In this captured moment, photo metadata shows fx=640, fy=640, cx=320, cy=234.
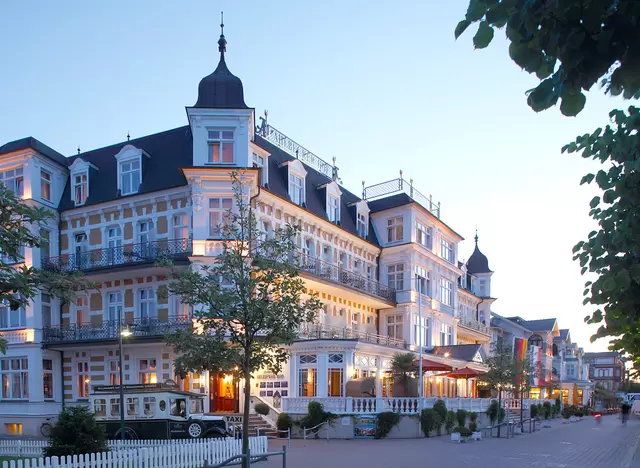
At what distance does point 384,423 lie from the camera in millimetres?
28453

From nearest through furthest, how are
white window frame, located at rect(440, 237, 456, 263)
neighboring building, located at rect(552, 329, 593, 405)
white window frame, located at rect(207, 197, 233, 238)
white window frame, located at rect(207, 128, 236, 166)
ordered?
white window frame, located at rect(207, 197, 233, 238), white window frame, located at rect(207, 128, 236, 166), white window frame, located at rect(440, 237, 456, 263), neighboring building, located at rect(552, 329, 593, 405)

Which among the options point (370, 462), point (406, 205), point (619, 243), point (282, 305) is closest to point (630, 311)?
point (619, 243)

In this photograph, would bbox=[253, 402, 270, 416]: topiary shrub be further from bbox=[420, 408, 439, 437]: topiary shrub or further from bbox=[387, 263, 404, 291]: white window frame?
bbox=[387, 263, 404, 291]: white window frame

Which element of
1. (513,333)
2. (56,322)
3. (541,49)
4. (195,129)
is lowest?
(513,333)

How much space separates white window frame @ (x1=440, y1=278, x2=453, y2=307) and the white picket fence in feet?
98.9

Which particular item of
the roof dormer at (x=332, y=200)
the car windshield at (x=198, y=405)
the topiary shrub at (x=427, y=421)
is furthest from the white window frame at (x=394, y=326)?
the car windshield at (x=198, y=405)

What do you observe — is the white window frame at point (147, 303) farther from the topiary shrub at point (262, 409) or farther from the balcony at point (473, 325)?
the balcony at point (473, 325)

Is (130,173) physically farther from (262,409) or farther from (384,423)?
(384,423)

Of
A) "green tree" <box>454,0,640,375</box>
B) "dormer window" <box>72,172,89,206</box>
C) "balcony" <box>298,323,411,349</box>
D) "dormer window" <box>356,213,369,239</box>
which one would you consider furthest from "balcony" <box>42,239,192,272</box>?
"green tree" <box>454,0,640,375</box>

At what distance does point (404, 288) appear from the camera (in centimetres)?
4284

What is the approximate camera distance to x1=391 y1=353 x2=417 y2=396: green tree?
33.9 meters

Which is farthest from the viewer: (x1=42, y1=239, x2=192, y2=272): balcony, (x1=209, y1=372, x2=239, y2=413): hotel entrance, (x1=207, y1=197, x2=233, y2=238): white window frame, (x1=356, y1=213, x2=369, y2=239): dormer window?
(x1=356, y1=213, x2=369, y2=239): dormer window

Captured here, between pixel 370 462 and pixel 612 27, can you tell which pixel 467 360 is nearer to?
pixel 370 462

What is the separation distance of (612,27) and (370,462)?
1754cm
